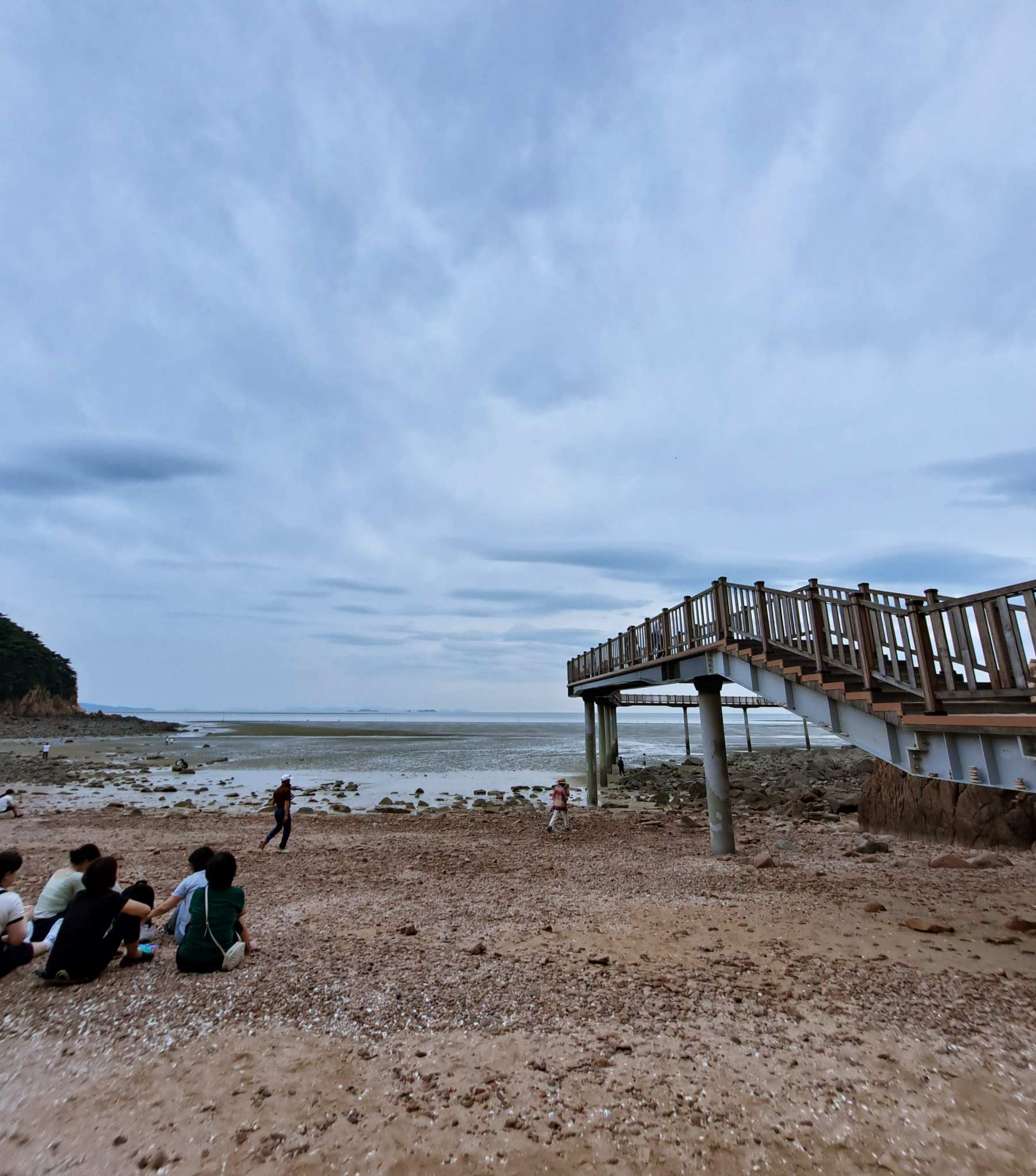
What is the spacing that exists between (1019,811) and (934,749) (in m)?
7.19

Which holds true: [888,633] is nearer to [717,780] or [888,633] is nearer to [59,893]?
[717,780]

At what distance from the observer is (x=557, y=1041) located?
4.78 metres

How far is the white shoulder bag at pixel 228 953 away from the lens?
606 cm

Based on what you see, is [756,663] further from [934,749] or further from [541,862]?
[541,862]

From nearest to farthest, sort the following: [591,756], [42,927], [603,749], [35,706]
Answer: [42,927]
[591,756]
[603,749]
[35,706]

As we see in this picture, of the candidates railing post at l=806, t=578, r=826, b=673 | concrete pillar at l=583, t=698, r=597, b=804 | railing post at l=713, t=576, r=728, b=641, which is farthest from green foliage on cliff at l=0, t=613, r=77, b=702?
railing post at l=806, t=578, r=826, b=673

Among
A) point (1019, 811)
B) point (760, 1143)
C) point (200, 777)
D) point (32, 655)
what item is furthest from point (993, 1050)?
point (32, 655)

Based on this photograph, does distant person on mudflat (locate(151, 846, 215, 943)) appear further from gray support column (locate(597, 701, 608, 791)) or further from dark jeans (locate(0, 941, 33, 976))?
gray support column (locate(597, 701, 608, 791))

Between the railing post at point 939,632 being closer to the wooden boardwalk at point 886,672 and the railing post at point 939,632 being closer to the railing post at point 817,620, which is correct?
the wooden boardwalk at point 886,672

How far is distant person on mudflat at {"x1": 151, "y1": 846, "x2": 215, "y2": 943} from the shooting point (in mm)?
6402

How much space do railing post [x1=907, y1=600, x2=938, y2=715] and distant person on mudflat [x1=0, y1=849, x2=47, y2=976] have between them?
30.6 ft

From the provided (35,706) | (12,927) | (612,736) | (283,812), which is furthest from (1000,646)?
(35,706)

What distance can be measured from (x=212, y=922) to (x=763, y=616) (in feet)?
30.0

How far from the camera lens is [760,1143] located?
3.63m
